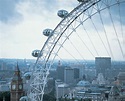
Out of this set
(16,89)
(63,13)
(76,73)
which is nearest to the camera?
(63,13)

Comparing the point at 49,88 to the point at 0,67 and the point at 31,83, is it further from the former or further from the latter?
the point at 31,83

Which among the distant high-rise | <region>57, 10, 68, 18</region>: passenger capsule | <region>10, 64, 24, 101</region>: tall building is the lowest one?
<region>10, 64, 24, 101</region>: tall building

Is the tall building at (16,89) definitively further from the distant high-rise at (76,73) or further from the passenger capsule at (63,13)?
the distant high-rise at (76,73)

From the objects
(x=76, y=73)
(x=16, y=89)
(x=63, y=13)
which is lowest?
(x=16, y=89)

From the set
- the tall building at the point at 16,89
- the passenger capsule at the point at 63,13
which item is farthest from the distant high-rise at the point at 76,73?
the passenger capsule at the point at 63,13

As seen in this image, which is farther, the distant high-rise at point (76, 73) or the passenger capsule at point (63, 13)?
the distant high-rise at point (76, 73)

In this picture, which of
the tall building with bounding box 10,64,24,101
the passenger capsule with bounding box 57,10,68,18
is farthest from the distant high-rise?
the passenger capsule with bounding box 57,10,68,18

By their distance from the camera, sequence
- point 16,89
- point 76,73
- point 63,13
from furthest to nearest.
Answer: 1. point 76,73
2. point 16,89
3. point 63,13

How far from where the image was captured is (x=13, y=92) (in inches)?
1007

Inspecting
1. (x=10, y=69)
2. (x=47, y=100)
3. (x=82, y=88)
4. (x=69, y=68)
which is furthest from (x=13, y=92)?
(x=82, y=88)

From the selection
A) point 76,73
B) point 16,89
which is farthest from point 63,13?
point 76,73

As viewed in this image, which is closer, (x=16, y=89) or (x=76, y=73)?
(x=16, y=89)

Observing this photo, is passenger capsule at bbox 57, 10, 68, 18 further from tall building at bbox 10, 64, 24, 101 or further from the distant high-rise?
the distant high-rise

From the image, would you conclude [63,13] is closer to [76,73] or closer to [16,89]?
[16,89]
